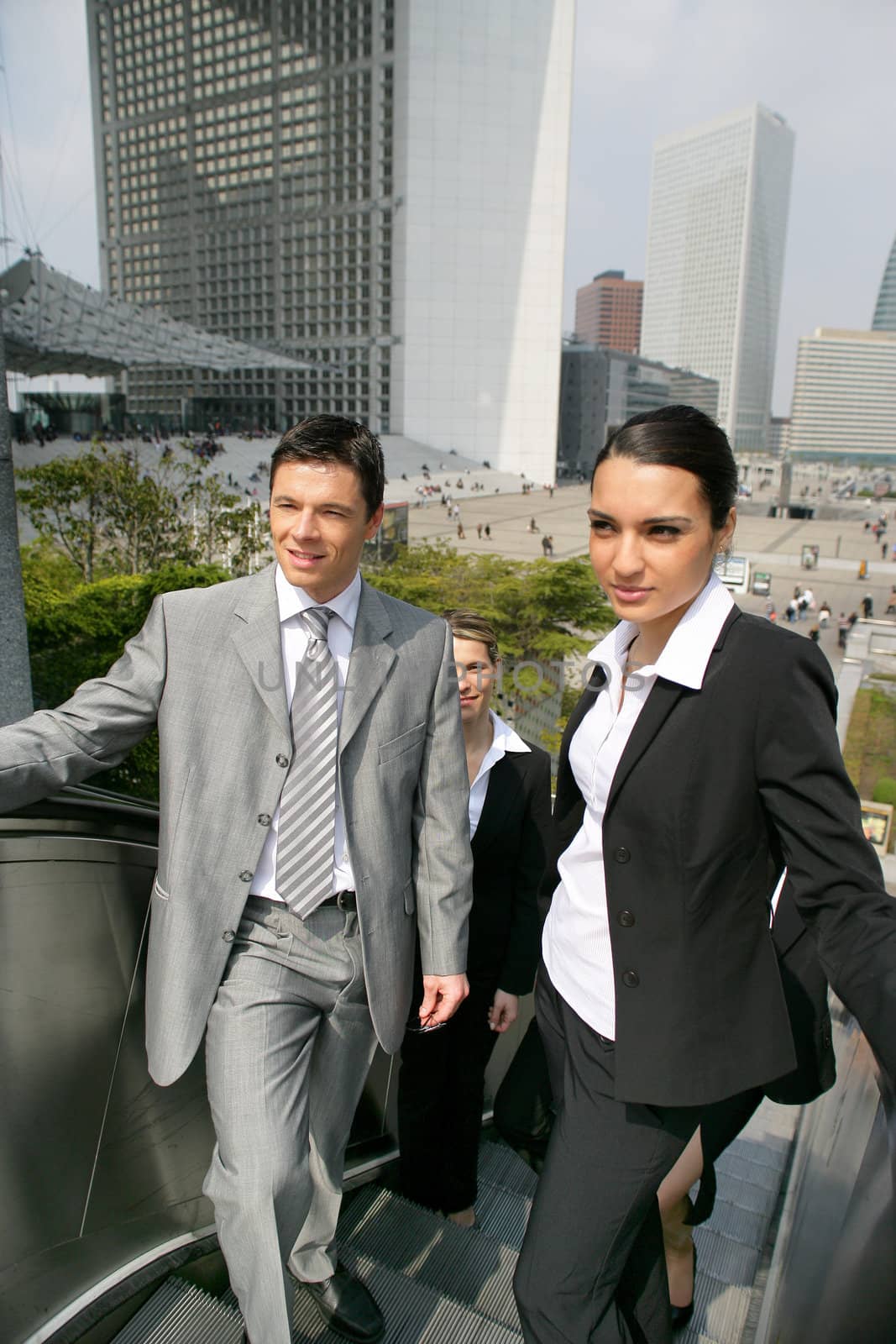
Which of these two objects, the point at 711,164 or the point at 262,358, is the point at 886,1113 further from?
the point at 711,164

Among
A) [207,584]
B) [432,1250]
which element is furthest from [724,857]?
[207,584]

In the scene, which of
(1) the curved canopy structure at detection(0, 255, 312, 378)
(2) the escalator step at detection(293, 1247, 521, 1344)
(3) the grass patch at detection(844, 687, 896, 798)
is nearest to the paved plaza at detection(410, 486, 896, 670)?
(3) the grass patch at detection(844, 687, 896, 798)

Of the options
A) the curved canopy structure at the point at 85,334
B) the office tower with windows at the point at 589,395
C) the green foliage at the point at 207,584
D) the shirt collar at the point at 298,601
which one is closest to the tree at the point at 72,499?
the green foliage at the point at 207,584

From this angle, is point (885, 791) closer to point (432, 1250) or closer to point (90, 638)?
point (90, 638)

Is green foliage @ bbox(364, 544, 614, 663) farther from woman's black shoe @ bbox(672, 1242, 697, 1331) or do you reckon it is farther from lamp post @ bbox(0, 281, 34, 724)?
woman's black shoe @ bbox(672, 1242, 697, 1331)

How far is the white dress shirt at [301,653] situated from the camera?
172 centimetres

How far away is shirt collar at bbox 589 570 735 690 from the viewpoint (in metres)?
1.40

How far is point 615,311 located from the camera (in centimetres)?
17288

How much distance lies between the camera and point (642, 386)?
9206 cm

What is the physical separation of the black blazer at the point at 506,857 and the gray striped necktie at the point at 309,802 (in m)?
0.62

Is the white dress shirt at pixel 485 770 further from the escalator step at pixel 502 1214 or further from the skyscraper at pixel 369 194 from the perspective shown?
the skyscraper at pixel 369 194

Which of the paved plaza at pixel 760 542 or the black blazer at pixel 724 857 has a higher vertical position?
the black blazer at pixel 724 857

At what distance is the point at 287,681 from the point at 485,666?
0.68 metres

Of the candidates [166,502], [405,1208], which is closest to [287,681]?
[405,1208]
